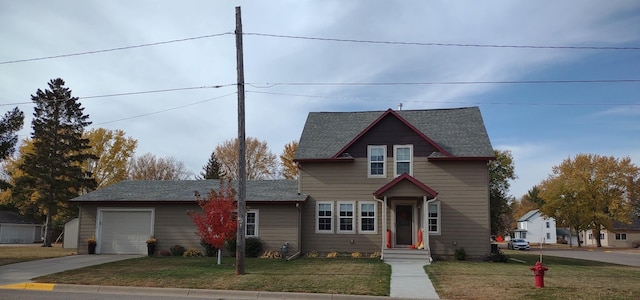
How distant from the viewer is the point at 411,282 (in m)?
14.3

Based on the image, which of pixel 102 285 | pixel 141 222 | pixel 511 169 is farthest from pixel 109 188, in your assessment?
pixel 511 169

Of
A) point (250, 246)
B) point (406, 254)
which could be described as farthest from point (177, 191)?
point (406, 254)

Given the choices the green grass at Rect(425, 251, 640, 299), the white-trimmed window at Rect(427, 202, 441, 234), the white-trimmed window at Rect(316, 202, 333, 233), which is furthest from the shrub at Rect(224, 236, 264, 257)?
the green grass at Rect(425, 251, 640, 299)

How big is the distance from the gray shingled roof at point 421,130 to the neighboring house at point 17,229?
37.2m

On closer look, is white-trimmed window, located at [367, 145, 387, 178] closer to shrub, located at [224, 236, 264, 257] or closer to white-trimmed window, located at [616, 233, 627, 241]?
shrub, located at [224, 236, 264, 257]

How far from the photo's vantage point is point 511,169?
54250 millimetres

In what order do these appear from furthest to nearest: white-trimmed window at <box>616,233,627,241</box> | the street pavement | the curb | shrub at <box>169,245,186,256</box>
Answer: white-trimmed window at <box>616,233,627,241</box> < shrub at <box>169,245,186,256</box> < the street pavement < the curb

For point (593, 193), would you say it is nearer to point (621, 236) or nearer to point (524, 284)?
point (621, 236)

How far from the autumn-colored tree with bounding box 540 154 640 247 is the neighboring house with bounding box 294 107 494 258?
4260cm

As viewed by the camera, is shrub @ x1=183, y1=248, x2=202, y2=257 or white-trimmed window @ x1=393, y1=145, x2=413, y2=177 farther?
white-trimmed window @ x1=393, y1=145, x2=413, y2=177

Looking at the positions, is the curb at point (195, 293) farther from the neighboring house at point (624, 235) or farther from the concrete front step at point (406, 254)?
the neighboring house at point (624, 235)

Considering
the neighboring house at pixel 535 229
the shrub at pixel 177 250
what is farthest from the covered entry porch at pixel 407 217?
the neighboring house at pixel 535 229

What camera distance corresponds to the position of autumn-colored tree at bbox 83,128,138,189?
49281mm

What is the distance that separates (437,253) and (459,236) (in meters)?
1.28
